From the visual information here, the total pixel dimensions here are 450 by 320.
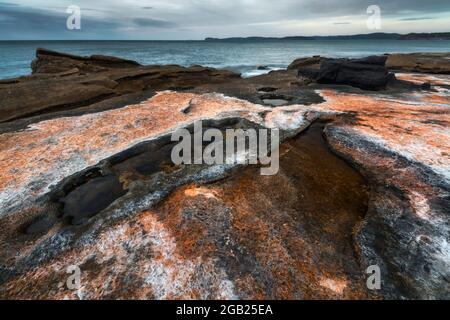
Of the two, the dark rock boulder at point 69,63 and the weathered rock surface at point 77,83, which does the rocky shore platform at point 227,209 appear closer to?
the weathered rock surface at point 77,83

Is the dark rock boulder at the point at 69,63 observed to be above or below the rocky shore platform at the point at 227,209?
above

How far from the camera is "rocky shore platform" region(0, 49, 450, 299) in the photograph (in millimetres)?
8609

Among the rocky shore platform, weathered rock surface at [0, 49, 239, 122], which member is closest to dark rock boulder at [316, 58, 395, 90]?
the rocky shore platform

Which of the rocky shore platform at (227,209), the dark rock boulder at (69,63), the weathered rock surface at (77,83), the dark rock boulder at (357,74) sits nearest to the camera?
the rocky shore platform at (227,209)

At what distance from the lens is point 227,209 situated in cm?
1154

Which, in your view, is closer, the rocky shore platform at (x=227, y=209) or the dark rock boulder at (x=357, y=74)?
the rocky shore platform at (x=227, y=209)

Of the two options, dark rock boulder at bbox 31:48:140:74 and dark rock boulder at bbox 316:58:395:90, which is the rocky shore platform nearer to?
dark rock boulder at bbox 316:58:395:90

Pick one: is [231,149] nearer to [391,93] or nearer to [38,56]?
[391,93]

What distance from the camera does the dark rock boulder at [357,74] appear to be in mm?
34031

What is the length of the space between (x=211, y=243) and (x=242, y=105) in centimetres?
1843

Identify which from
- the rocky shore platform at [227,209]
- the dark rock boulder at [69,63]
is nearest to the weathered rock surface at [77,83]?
→ the dark rock boulder at [69,63]

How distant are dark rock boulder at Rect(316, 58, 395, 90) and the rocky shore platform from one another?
11.1m

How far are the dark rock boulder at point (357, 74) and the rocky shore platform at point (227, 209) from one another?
36.4 feet
